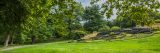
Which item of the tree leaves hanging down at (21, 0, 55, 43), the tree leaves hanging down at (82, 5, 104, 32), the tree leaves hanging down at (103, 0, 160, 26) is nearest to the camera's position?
the tree leaves hanging down at (103, 0, 160, 26)

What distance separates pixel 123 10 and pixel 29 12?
Result: 3505 mm

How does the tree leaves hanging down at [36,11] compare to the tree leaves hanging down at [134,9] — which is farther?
the tree leaves hanging down at [36,11]

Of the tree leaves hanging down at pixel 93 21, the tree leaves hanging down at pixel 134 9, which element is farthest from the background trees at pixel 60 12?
the tree leaves hanging down at pixel 93 21

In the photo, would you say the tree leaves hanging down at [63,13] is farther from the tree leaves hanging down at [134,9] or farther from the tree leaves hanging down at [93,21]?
the tree leaves hanging down at [93,21]

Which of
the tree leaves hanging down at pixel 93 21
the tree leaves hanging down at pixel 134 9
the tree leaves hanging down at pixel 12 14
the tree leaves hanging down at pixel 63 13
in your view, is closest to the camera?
the tree leaves hanging down at pixel 134 9

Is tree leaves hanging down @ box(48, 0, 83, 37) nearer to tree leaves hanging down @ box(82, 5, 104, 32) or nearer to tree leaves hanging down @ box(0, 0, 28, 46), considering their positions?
tree leaves hanging down @ box(0, 0, 28, 46)

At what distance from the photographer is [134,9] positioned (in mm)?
7254

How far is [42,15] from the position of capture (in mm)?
9359

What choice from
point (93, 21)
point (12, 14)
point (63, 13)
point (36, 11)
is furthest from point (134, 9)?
point (93, 21)

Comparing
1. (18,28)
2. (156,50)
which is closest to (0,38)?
(156,50)

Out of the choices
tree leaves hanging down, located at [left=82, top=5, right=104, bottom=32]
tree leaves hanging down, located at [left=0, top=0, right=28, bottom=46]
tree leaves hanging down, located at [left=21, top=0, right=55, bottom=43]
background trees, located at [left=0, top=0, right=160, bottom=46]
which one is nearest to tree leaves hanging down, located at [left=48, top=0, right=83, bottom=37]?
background trees, located at [left=0, top=0, right=160, bottom=46]

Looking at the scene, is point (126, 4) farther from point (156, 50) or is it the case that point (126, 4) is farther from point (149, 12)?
point (156, 50)

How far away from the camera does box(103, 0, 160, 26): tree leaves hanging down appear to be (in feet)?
23.3

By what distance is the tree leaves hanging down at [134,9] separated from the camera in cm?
711
